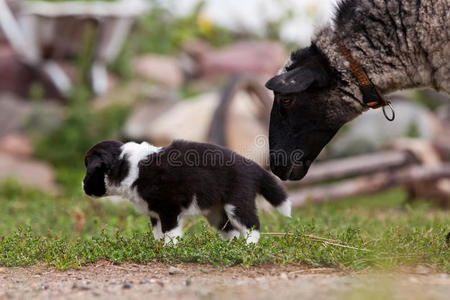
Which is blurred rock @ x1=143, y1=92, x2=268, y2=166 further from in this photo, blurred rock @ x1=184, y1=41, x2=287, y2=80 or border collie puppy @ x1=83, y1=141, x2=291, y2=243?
border collie puppy @ x1=83, y1=141, x2=291, y2=243

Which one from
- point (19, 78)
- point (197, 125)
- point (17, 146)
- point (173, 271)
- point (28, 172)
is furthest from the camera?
point (19, 78)

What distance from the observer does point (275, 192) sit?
15.4 feet

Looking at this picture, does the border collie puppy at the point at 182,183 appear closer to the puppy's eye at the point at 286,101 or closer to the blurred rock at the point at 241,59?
the puppy's eye at the point at 286,101

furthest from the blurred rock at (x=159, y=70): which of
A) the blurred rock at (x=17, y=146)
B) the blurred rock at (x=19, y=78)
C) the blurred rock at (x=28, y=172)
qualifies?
the blurred rock at (x=28, y=172)

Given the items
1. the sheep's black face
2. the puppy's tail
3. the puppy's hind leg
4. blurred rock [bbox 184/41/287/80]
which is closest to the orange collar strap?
the sheep's black face

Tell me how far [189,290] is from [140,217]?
10.6 ft

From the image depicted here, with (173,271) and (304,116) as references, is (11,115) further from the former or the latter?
(173,271)

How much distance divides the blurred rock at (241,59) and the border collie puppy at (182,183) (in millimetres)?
13950

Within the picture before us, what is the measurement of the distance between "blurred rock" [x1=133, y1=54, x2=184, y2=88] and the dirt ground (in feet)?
44.8

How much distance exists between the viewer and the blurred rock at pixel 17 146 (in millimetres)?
12922

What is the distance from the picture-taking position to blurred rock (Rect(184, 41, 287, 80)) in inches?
736

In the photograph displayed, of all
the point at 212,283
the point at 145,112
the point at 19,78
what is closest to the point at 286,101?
the point at 212,283

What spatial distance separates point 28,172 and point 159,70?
7.23 meters

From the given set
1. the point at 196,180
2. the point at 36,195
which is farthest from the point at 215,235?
the point at 36,195
